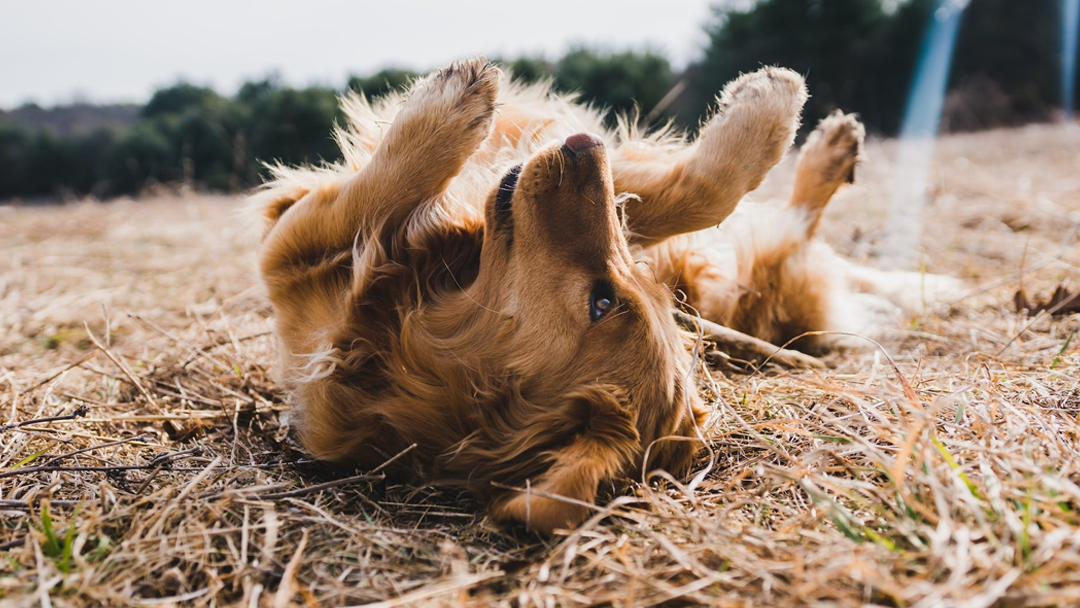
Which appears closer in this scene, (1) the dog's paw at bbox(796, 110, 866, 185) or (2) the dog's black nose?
(2) the dog's black nose

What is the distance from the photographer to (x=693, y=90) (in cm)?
2183

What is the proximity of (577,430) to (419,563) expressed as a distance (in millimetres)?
549

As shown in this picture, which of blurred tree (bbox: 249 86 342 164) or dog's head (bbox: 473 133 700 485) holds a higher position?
blurred tree (bbox: 249 86 342 164)

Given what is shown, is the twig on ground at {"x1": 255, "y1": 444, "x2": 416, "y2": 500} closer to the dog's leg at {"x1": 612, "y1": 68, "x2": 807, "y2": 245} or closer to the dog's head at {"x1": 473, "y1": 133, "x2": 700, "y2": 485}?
the dog's head at {"x1": 473, "y1": 133, "x2": 700, "y2": 485}

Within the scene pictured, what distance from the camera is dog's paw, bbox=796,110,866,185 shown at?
10.2 feet

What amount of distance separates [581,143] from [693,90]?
21404 millimetres

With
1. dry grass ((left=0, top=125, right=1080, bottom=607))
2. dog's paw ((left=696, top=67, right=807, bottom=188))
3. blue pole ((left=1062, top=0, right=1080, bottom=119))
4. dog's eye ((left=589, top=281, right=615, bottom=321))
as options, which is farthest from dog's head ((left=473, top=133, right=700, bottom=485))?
blue pole ((left=1062, top=0, right=1080, bottom=119))

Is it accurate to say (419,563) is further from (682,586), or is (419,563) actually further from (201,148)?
Result: (201,148)

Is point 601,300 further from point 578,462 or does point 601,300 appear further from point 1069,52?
point 1069,52

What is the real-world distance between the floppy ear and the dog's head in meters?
0.03

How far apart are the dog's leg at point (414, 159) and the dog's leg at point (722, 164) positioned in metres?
0.69

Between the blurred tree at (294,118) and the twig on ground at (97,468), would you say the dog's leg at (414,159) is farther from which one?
the blurred tree at (294,118)

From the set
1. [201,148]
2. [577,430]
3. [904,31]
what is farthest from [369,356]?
[904,31]

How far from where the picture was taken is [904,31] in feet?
70.8
